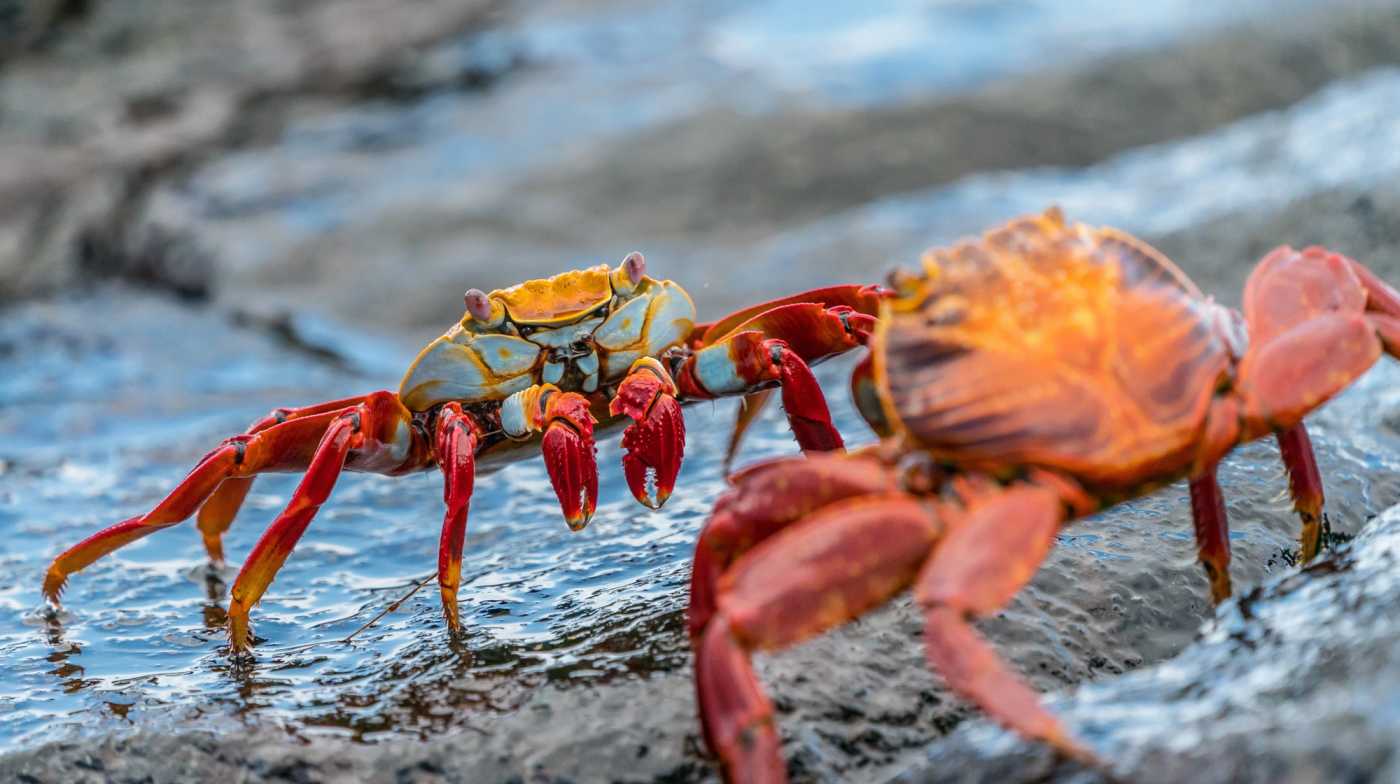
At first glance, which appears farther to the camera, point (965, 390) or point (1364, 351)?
point (1364, 351)

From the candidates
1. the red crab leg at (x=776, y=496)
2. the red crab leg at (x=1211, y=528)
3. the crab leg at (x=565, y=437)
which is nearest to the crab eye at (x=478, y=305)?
the crab leg at (x=565, y=437)

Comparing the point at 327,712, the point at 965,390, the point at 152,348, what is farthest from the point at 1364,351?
the point at 152,348

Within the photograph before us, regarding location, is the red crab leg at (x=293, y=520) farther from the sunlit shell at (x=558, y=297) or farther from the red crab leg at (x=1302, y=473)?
the red crab leg at (x=1302, y=473)

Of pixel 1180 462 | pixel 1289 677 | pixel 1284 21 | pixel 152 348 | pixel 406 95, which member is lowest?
pixel 1289 677

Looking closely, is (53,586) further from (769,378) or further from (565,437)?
(769,378)

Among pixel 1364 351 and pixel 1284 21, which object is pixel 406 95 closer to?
pixel 1284 21

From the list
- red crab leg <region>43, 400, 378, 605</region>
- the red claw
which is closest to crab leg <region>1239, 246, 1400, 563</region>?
the red claw
